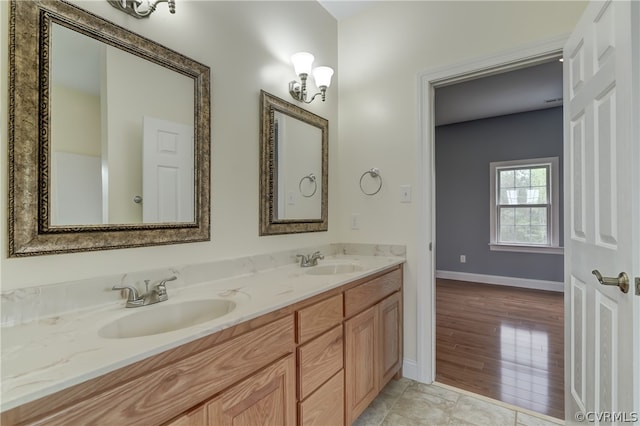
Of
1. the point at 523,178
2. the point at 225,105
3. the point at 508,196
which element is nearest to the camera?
the point at 225,105

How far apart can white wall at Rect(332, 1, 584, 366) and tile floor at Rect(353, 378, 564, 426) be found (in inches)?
11.1

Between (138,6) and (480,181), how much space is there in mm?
5011

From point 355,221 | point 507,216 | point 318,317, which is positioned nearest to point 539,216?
point 507,216

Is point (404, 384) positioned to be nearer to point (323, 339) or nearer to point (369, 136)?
point (323, 339)

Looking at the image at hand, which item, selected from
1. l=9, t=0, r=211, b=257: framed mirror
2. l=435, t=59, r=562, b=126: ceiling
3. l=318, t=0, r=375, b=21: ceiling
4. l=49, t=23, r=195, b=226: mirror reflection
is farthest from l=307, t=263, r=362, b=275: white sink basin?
l=435, t=59, r=562, b=126: ceiling

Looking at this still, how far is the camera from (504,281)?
15.6 feet

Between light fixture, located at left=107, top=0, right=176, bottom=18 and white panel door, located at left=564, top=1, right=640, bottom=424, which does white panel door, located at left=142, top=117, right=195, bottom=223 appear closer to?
light fixture, located at left=107, top=0, right=176, bottom=18

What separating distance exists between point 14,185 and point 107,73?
20.7 inches

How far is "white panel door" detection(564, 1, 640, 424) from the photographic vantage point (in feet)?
3.11

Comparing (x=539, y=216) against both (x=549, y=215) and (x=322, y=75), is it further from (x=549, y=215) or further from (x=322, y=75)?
(x=322, y=75)

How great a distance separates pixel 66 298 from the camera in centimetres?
103

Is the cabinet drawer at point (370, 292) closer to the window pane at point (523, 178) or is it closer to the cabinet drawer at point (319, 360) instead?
the cabinet drawer at point (319, 360)

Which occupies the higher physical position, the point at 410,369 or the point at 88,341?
the point at 88,341

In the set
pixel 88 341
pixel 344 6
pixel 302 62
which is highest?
pixel 344 6
